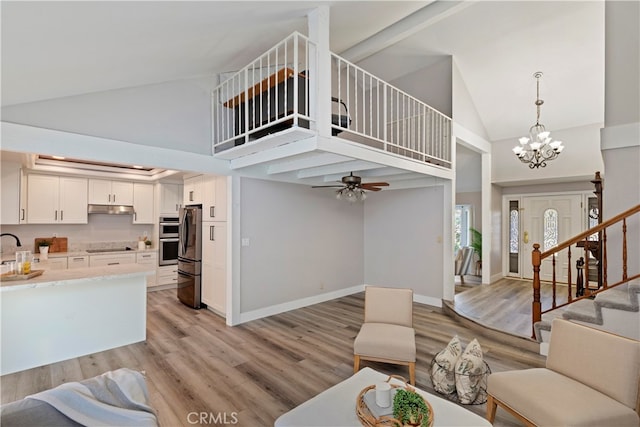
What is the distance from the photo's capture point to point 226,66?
394 centimetres

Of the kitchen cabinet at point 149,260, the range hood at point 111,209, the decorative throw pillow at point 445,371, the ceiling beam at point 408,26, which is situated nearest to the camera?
the decorative throw pillow at point 445,371

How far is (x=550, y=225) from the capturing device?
668cm

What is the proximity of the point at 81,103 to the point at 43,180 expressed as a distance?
10.3 feet

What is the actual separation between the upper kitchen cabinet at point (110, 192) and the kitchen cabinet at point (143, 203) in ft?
0.31

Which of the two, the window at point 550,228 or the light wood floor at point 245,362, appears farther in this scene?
the window at point 550,228

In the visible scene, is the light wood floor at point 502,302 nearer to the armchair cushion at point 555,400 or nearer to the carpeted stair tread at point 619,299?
the carpeted stair tread at point 619,299

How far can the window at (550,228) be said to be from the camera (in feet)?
21.7

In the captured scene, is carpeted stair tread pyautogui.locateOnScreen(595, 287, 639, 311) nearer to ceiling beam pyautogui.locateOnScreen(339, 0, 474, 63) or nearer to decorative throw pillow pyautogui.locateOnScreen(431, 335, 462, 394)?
decorative throw pillow pyautogui.locateOnScreen(431, 335, 462, 394)

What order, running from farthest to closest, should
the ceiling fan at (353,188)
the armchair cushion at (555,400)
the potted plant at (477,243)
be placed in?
the potted plant at (477,243) → the ceiling fan at (353,188) → the armchair cushion at (555,400)

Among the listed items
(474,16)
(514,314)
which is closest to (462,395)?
(514,314)

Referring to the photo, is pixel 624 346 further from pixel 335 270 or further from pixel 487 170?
pixel 487 170

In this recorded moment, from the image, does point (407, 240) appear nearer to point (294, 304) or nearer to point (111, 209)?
point (294, 304)

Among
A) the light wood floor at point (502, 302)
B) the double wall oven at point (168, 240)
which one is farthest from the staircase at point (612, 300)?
the double wall oven at point (168, 240)

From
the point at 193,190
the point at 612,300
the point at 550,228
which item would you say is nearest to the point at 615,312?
the point at 612,300
